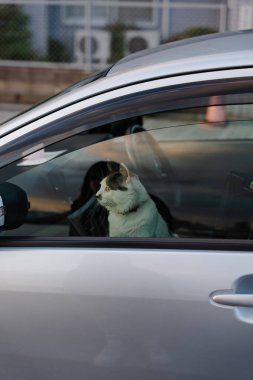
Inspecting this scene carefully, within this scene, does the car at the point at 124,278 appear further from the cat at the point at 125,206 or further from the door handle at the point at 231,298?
the cat at the point at 125,206

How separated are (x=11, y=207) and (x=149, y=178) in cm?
157

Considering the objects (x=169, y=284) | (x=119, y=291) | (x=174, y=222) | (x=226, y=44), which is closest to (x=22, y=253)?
(x=119, y=291)

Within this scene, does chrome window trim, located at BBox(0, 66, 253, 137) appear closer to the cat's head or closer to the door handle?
the cat's head

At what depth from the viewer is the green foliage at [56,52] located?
405 inches

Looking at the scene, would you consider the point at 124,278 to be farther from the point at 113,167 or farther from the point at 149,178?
the point at 149,178

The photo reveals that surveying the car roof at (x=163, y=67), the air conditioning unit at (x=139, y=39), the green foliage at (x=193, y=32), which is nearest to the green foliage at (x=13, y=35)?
the air conditioning unit at (x=139, y=39)

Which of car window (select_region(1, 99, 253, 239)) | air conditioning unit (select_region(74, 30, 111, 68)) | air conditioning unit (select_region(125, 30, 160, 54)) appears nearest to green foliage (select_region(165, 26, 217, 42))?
air conditioning unit (select_region(125, 30, 160, 54))

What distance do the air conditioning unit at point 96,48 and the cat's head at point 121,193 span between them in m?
7.95

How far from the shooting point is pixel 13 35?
10.5 meters

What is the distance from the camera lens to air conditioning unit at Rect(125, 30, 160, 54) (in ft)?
33.5

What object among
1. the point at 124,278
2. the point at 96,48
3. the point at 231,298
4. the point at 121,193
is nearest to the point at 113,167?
the point at 121,193

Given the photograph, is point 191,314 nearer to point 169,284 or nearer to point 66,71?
point 169,284

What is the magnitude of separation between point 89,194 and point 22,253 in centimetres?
145

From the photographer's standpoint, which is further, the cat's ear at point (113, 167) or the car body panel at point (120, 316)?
Answer: the cat's ear at point (113, 167)
